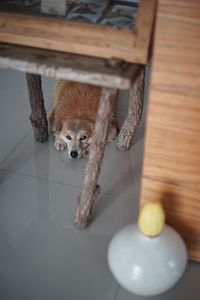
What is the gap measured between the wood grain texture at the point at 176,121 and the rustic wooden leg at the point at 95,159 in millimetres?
145

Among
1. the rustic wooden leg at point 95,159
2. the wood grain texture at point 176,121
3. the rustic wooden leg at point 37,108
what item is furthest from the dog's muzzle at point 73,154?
the wood grain texture at point 176,121

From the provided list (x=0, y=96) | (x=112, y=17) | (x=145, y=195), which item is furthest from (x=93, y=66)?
(x=0, y=96)

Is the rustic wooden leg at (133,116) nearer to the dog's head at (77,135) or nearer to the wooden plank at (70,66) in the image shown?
the dog's head at (77,135)

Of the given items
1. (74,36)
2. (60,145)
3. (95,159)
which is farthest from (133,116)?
(74,36)

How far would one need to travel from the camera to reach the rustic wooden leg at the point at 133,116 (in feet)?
5.05

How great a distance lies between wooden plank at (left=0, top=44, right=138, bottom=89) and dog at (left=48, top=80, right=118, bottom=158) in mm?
646

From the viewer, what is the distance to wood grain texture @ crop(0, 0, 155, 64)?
104 centimetres

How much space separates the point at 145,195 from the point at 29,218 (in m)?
0.46

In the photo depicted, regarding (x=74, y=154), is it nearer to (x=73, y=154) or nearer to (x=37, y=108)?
(x=73, y=154)

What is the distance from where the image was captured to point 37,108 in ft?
5.39

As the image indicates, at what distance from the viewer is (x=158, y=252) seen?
3.41 ft

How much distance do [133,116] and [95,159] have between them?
0.46m

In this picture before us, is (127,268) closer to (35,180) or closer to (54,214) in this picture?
(54,214)

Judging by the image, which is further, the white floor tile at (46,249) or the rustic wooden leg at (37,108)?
the rustic wooden leg at (37,108)
